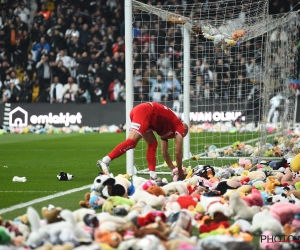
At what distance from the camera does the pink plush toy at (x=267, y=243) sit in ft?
16.8

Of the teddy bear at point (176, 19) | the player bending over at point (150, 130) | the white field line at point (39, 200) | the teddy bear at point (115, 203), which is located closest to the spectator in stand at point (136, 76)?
the teddy bear at point (176, 19)

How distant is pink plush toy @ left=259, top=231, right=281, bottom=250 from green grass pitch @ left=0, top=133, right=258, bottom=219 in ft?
7.43

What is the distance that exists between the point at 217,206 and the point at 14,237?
205 cm

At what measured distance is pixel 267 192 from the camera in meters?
7.86

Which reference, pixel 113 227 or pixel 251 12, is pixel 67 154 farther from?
pixel 113 227

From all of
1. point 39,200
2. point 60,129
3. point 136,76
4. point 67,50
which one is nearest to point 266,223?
point 39,200

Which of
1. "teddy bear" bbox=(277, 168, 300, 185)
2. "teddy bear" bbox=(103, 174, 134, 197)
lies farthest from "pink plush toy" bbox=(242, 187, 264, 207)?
"teddy bear" bbox=(277, 168, 300, 185)

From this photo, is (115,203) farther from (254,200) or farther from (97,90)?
(97,90)

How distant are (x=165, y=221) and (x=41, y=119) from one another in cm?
1974

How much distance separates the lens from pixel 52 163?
41.7 ft

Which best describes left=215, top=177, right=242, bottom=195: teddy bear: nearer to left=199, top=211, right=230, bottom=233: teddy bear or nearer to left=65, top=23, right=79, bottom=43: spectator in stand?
left=199, top=211, right=230, bottom=233: teddy bear

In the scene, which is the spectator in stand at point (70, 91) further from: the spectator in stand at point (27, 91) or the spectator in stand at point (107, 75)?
the spectator in stand at point (27, 91)

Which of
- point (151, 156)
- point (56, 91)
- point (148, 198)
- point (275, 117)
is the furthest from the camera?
point (56, 91)

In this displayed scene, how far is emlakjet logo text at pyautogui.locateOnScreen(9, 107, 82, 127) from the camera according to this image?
82.5 ft
